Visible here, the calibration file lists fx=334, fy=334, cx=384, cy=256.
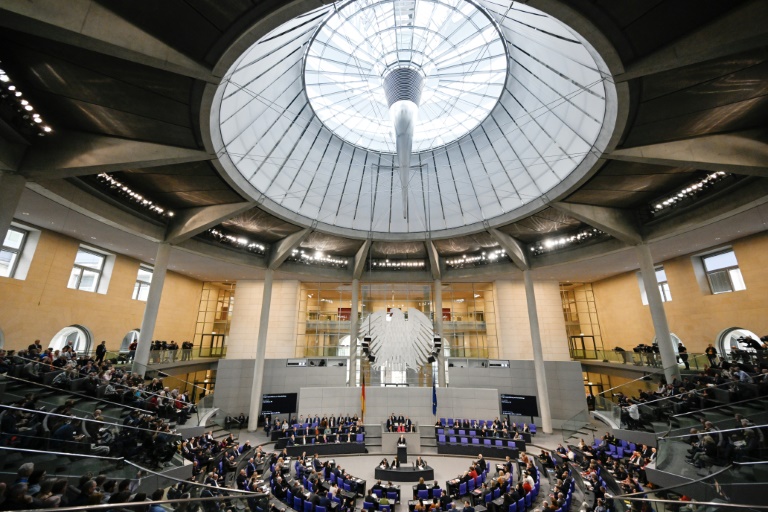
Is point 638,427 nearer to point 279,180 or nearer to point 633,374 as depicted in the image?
point 633,374

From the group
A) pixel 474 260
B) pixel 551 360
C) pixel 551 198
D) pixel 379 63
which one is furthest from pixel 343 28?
pixel 551 360

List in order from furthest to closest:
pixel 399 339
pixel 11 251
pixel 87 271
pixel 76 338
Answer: pixel 87 271, pixel 76 338, pixel 11 251, pixel 399 339

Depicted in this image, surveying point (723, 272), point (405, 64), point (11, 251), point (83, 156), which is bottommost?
point (11, 251)

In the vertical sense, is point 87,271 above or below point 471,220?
below

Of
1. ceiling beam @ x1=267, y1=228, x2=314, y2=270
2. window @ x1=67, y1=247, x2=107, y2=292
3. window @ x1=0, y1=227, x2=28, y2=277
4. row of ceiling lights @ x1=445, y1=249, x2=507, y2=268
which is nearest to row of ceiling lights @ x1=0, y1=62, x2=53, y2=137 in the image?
window @ x1=0, y1=227, x2=28, y2=277

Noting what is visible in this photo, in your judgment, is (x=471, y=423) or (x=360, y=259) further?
(x=360, y=259)

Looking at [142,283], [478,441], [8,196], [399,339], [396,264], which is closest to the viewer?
[399,339]

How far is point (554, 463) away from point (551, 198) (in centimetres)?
1418

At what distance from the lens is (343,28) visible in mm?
16547

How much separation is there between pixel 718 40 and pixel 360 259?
74.9 feet

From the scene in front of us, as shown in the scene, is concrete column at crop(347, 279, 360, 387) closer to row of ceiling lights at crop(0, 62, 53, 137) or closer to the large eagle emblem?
the large eagle emblem

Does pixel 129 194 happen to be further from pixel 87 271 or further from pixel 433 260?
pixel 433 260

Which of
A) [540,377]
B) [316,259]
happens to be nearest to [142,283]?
[316,259]

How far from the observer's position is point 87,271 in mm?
22125
